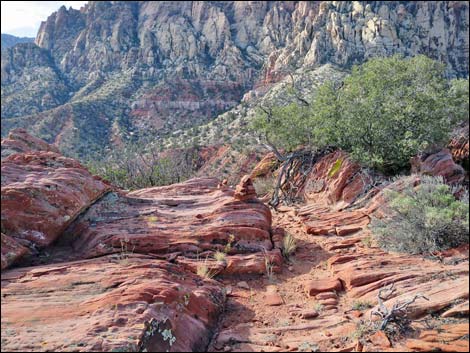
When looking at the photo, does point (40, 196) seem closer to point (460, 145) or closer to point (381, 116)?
point (381, 116)

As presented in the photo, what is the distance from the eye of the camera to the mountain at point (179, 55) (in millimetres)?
55562

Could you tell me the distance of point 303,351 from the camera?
4.95 meters

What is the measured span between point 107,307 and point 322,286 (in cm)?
378

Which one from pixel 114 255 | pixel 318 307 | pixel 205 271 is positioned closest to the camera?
pixel 318 307

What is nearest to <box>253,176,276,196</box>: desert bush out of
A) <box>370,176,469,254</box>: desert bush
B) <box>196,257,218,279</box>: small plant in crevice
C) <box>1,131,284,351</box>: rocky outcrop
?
<box>1,131,284,351</box>: rocky outcrop

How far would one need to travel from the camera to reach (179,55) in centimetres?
8106

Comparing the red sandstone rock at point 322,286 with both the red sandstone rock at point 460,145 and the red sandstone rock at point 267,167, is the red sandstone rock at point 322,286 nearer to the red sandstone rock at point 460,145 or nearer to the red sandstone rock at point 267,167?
the red sandstone rock at point 460,145

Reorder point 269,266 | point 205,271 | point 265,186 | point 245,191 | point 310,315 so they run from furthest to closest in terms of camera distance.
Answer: point 265,186
point 245,191
point 269,266
point 205,271
point 310,315

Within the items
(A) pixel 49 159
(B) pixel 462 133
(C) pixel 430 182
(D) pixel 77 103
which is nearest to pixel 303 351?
(C) pixel 430 182

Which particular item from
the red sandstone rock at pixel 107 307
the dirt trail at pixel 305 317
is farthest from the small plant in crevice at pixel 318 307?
the red sandstone rock at pixel 107 307

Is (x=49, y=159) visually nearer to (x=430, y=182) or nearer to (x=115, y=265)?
(x=115, y=265)

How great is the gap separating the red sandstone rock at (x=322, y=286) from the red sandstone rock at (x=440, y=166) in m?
4.15

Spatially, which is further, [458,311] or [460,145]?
[460,145]

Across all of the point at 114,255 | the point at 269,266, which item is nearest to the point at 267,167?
the point at 269,266
